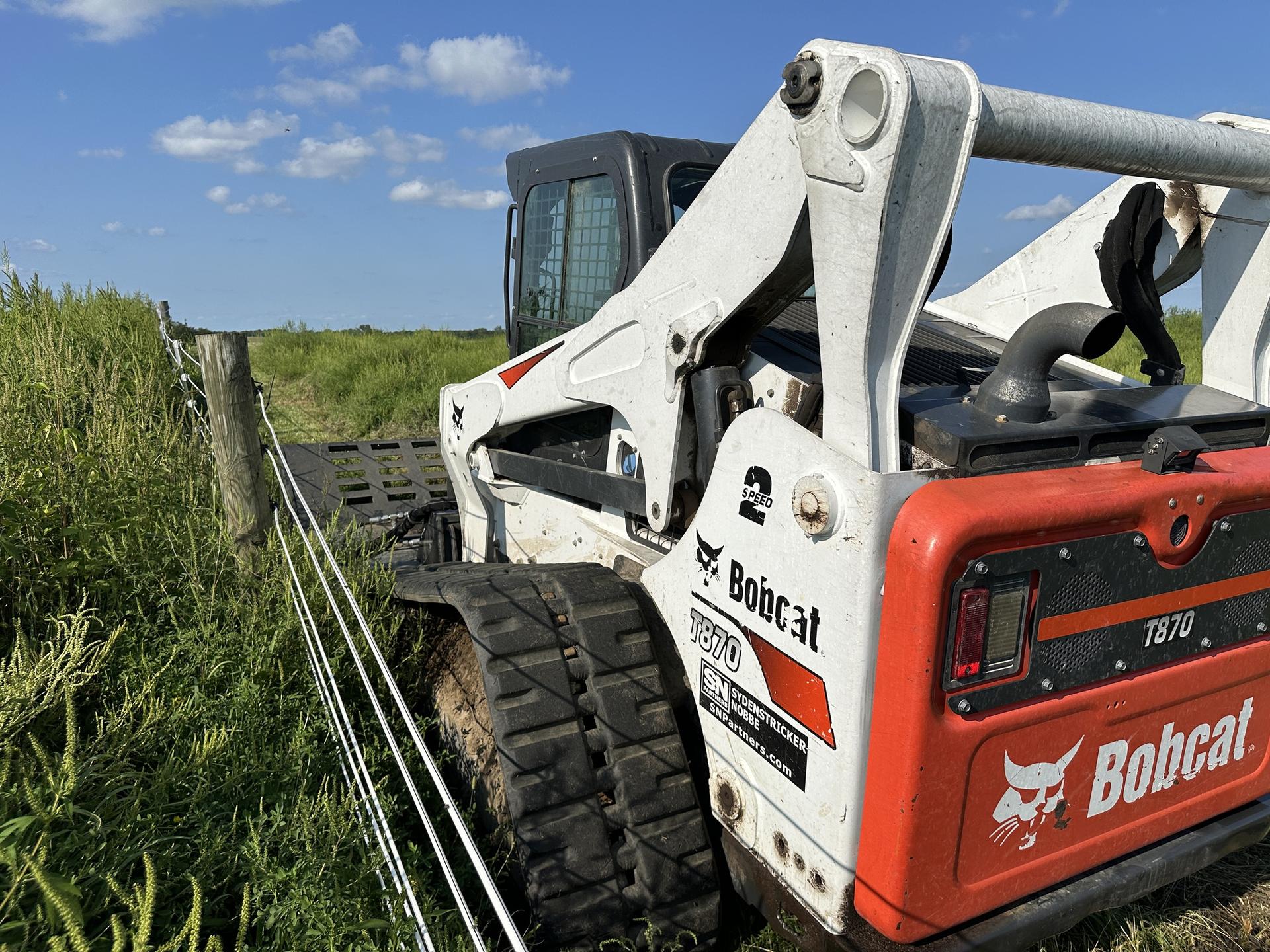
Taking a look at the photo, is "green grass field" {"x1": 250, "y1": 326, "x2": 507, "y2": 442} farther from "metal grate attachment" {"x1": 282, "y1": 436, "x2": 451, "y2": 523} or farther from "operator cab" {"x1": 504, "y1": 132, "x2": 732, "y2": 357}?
"operator cab" {"x1": 504, "y1": 132, "x2": 732, "y2": 357}

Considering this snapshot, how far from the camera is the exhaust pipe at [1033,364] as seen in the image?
1.87m

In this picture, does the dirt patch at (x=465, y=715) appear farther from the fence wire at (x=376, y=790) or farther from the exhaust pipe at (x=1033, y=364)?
the exhaust pipe at (x=1033, y=364)

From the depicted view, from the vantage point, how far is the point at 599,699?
2.19 meters

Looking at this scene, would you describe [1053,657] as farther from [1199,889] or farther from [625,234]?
[625,234]

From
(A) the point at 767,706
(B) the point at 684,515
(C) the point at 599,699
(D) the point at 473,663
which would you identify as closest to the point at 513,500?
(D) the point at 473,663

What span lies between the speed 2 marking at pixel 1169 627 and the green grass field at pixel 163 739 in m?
1.06

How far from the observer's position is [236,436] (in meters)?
3.38

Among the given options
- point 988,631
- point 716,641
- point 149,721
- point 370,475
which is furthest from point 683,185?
point 370,475

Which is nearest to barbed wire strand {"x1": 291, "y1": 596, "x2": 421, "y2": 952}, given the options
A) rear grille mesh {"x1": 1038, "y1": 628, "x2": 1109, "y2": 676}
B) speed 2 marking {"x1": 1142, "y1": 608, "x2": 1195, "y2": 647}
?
rear grille mesh {"x1": 1038, "y1": 628, "x2": 1109, "y2": 676}

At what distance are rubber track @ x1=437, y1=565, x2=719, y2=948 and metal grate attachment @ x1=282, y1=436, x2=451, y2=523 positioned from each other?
3796 mm

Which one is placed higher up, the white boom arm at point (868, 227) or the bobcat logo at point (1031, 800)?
the white boom arm at point (868, 227)

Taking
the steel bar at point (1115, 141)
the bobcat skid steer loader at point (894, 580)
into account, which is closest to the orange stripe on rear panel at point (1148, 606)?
the bobcat skid steer loader at point (894, 580)

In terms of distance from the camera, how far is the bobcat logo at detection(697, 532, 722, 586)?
2.13 m

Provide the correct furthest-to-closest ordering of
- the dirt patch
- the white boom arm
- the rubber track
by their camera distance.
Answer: the dirt patch → the rubber track → the white boom arm
